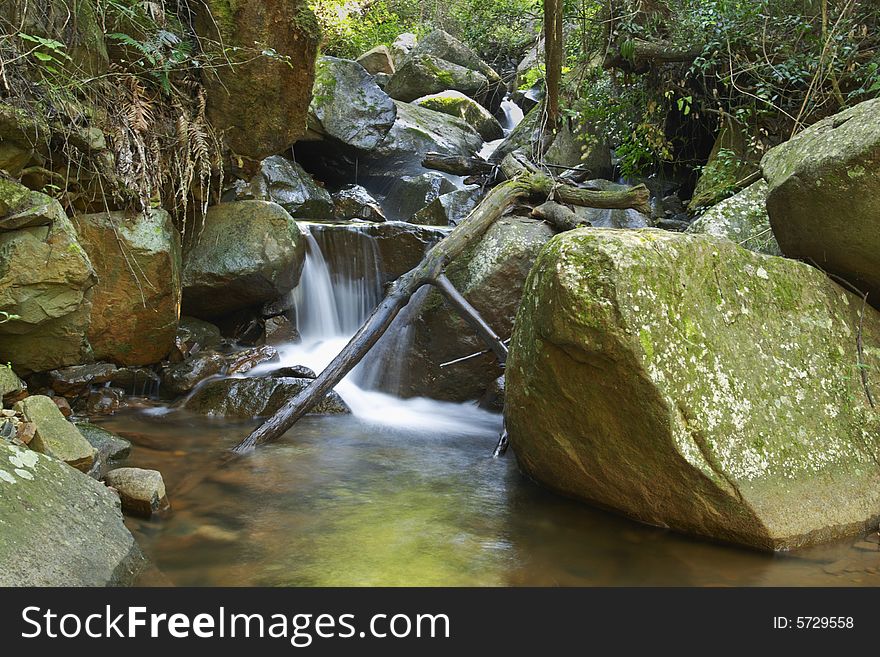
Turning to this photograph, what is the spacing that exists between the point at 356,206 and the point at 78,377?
205 inches

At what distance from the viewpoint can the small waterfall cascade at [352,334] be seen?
6.11m

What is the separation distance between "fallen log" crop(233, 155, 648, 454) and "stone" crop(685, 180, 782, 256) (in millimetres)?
1221

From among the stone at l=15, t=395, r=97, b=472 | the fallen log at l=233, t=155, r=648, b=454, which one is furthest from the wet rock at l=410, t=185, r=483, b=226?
the stone at l=15, t=395, r=97, b=472

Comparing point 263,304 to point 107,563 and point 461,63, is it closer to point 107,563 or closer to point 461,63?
point 107,563

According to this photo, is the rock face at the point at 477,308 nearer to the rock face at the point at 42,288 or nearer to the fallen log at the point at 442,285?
the fallen log at the point at 442,285

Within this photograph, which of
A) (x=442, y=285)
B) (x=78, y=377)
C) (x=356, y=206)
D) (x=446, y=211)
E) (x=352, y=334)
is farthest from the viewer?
(x=356, y=206)

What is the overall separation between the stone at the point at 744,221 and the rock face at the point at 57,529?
4605 mm

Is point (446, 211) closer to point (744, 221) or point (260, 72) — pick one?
point (260, 72)

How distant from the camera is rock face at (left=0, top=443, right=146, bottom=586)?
2.39 m

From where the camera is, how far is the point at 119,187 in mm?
5246

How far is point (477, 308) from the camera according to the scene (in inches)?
248

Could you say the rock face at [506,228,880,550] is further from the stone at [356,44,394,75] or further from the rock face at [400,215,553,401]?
the stone at [356,44,394,75]

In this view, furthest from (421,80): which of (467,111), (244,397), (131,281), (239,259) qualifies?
(244,397)

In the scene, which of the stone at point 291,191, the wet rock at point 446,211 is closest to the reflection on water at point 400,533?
the wet rock at point 446,211
